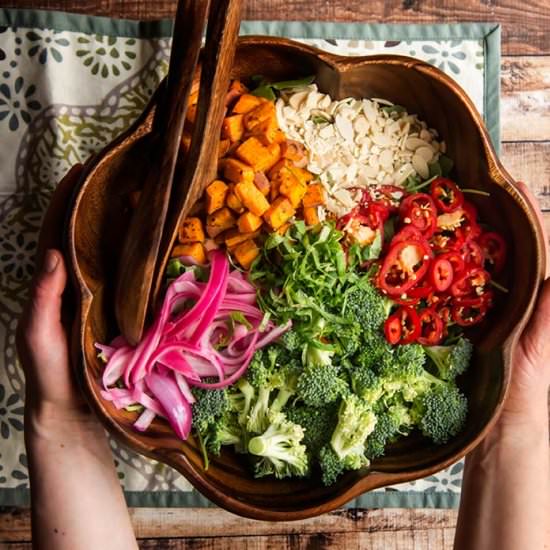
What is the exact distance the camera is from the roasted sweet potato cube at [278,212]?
6.03 ft

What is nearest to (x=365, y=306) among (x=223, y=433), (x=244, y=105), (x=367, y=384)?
(x=367, y=384)

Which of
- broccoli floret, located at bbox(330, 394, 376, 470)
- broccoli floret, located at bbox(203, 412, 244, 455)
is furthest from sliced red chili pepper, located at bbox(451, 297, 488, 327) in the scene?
broccoli floret, located at bbox(203, 412, 244, 455)

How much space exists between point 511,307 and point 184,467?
962 mm

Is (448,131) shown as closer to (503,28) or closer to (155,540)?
(503,28)

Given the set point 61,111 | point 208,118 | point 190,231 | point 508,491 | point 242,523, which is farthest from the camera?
point 242,523

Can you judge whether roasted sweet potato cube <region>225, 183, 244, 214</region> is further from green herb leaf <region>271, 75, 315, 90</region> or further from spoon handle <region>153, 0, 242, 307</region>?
green herb leaf <region>271, 75, 315, 90</region>

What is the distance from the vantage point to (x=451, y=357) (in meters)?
1.96

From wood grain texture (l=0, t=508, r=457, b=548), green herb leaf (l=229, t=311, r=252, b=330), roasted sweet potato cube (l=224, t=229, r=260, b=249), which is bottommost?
wood grain texture (l=0, t=508, r=457, b=548)

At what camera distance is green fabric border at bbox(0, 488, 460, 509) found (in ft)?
7.45

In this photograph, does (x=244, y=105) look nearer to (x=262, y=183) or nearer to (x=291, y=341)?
(x=262, y=183)

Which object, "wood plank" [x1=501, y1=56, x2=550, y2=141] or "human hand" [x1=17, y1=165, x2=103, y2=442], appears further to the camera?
"wood plank" [x1=501, y1=56, x2=550, y2=141]

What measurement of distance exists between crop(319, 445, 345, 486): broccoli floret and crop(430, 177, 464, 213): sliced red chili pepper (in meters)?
0.73

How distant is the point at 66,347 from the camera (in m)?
1.88

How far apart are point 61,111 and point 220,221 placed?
73cm
